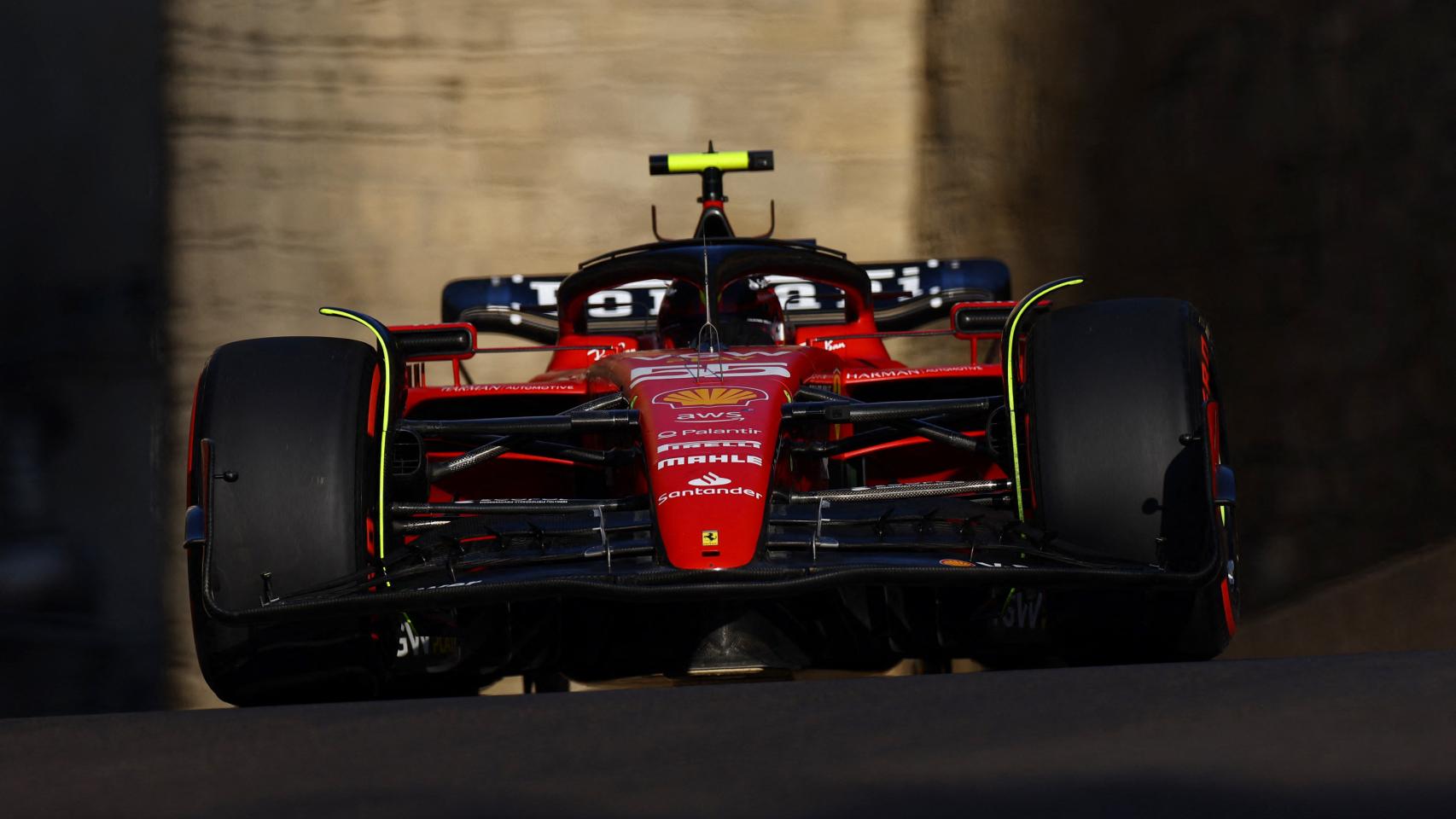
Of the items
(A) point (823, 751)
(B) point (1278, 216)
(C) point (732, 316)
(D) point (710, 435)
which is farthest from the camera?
(B) point (1278, 216)

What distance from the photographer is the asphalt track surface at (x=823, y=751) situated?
1903mm

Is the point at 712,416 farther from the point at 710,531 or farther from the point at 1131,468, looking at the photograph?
the point at 1131,468

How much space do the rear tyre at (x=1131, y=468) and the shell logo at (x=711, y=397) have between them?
2.19 ft

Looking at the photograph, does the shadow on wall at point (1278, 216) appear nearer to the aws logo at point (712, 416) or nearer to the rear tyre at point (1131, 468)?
the rear tyre at point (1131, 468)

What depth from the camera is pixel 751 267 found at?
5141 millimetres

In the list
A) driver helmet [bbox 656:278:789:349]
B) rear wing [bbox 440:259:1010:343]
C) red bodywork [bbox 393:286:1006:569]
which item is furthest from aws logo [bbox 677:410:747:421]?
rear wing [bbox 440:259:1010:343]

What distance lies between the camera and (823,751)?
218 cm

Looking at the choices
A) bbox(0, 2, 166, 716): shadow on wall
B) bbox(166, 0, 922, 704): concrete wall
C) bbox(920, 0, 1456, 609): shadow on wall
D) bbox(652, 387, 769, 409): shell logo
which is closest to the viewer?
bbox(652, 387, 769, 409): shell logo

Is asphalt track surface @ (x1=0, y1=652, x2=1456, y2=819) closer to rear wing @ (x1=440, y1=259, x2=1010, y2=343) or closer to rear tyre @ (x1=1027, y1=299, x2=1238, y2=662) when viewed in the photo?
rear tyre @ (x1=1027, y1=299, x2=1238, y2=662)

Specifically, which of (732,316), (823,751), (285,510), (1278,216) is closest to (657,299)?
(732,316)

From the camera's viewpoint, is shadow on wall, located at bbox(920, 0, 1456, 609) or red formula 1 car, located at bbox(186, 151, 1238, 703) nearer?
red formula 1 car, located at bbox(186, 151, 1238, 703)

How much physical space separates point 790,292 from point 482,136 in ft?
9.61

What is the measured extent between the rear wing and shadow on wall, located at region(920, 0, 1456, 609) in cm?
109

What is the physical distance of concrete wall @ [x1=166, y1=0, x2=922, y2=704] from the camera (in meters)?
8.31
